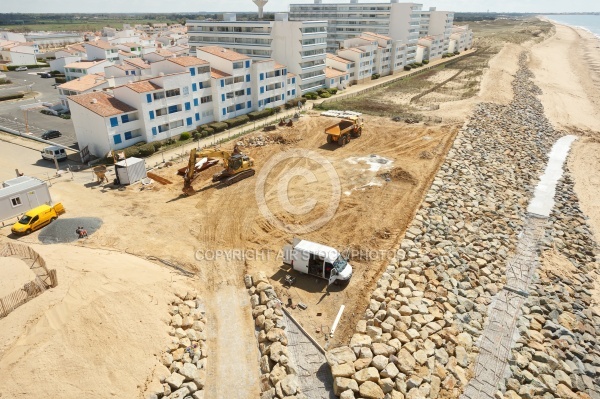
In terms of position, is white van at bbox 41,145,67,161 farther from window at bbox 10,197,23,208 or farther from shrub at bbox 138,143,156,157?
window at bbox 10,197,23,208

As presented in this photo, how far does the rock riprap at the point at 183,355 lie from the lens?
1644 cm

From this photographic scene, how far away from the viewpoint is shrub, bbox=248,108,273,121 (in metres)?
60.6

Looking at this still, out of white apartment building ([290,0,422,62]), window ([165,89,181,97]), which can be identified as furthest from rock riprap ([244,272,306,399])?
white apartment building ([290,0,422,62])

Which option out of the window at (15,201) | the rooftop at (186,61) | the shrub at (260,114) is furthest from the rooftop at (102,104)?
the shrub at (260,114)

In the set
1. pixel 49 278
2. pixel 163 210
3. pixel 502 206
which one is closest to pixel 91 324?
pixel 49 278

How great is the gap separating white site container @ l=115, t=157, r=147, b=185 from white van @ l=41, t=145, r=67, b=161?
11.6 m

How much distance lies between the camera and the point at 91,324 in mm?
17547

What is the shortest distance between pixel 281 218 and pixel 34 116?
55.4 m

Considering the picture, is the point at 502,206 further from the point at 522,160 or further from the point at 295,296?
the point at 295,296

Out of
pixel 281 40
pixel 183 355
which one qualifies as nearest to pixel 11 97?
pixel 281 40

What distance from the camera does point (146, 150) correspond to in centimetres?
4559

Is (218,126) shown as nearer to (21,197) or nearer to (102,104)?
(102,104)

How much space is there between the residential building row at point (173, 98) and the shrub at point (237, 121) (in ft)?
4.36

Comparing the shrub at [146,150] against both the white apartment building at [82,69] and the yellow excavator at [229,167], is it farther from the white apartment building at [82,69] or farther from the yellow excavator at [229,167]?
the white apartment building at [82,69]
